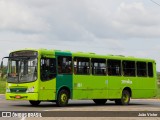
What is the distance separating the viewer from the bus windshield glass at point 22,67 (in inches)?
1014

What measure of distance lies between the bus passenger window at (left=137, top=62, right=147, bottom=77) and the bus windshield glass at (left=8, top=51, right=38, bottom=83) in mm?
8594

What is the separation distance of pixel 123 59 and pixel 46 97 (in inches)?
274

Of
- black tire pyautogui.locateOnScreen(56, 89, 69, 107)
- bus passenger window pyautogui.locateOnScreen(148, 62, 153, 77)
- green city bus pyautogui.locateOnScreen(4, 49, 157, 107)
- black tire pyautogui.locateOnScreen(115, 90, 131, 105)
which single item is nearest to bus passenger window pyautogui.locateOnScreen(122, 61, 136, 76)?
green city bus pyautogui.locateOnScreen(4, 49, 157, 107)

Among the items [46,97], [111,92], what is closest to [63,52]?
[46,97]

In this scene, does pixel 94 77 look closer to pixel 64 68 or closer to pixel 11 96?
pixel 64 68

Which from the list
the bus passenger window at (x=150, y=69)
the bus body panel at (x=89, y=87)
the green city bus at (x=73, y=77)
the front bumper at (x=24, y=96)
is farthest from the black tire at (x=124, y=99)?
the front bumper at (x=24, y=96)

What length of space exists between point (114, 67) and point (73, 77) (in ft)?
12.7

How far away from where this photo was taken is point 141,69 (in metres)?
32.6

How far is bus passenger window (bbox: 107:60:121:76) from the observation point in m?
30.2

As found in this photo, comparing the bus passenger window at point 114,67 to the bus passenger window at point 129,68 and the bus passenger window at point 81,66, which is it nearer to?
the bus passenger window at point 129,68

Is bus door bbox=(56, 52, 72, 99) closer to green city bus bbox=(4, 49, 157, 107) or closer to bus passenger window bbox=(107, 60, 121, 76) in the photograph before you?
green city bus bbox=(4, 49, 157, 107)

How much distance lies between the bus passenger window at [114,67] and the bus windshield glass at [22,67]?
5744 mm

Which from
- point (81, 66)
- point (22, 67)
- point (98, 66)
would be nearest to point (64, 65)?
point (81, 66)

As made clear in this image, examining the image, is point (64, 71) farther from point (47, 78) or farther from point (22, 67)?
point (22, 67)
